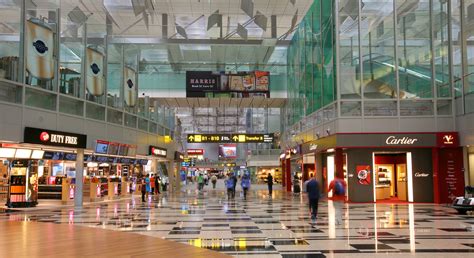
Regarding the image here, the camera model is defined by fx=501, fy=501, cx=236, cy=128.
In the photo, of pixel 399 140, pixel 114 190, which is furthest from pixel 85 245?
pixel 114 190

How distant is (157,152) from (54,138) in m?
14.0

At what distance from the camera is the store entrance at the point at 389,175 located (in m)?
23.6

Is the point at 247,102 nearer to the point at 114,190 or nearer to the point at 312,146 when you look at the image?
the point at 312,146

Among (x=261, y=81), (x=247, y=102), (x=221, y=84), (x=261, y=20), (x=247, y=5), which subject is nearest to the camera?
(x=247, y=5)

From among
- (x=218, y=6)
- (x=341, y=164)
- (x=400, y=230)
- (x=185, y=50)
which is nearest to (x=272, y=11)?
(x=218, y=6)

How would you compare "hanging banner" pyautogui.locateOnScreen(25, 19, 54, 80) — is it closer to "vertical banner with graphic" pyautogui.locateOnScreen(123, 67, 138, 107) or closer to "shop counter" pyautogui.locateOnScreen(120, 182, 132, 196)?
"vertical banner with graphic" pyautogui.locateOnScreen(123, 67, 138, 107)

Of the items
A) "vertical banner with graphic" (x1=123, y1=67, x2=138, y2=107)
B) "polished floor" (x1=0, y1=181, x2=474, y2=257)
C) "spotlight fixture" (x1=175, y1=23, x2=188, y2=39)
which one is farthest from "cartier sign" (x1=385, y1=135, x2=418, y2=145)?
"spotlight fixture" (x1=175, y1=23, x2=188, y2=39)

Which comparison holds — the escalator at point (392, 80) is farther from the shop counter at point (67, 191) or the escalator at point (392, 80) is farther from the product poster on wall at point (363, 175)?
the shop counter at point (67, 191)

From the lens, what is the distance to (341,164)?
905 inches

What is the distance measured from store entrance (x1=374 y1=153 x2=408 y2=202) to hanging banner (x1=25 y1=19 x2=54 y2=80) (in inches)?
603

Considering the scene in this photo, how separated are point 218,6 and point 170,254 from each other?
24.3 m

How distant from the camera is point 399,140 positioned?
2219cm

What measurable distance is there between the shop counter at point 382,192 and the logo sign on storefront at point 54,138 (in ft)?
44.5

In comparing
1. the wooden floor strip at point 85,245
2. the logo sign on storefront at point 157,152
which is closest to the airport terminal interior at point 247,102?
the wooden floor strip at point 85,245
